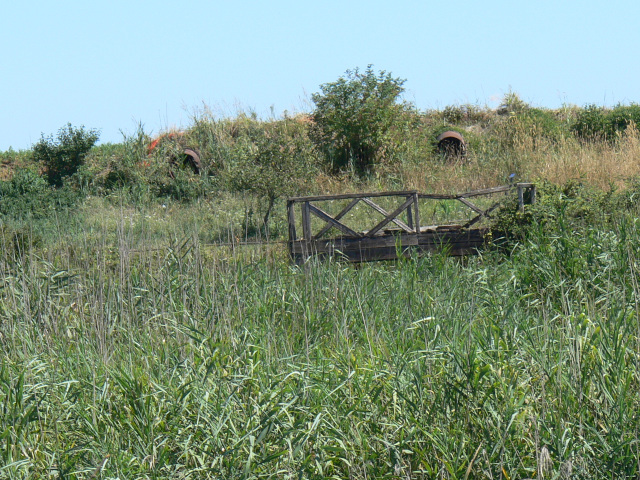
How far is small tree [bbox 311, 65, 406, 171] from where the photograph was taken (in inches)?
657

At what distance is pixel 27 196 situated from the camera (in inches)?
653

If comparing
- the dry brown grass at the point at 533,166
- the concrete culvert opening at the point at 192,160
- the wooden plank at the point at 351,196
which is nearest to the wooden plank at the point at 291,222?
the wooden plank at the point at 351,196

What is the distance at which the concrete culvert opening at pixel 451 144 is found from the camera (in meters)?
18.5

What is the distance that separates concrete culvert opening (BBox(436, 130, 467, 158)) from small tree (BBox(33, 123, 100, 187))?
31.8ft

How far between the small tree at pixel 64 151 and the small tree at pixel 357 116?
268 inches

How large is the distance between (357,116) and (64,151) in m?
8.48

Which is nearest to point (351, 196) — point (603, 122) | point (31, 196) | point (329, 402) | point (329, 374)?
point (329, 374)

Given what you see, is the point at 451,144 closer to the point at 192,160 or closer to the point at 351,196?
the point at 192,160

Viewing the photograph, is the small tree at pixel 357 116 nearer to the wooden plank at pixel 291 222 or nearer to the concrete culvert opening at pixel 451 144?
the concrete culvert opening at pixel 451 144

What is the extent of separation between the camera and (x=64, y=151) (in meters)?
19.2

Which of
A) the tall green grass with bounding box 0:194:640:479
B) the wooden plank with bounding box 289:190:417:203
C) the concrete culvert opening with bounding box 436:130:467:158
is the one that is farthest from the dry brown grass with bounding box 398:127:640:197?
the tall green grass with bounding box 0:194:640:479

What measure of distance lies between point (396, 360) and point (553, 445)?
1.04 m

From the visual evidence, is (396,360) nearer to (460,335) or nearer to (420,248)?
(460,335)

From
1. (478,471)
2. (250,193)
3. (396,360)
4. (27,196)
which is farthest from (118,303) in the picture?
(27,196)
